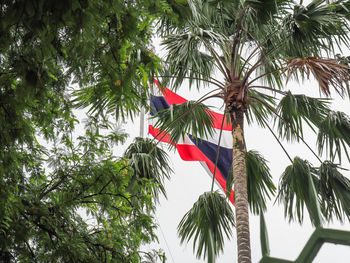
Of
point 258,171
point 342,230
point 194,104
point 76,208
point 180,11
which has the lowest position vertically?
point 342,230

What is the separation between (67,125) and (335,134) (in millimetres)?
4056

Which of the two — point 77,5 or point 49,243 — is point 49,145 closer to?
point 49,243

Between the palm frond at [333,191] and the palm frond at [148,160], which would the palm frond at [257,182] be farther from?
the palm frond at [148,160]

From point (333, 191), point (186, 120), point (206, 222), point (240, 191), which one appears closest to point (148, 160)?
point (186, 120)

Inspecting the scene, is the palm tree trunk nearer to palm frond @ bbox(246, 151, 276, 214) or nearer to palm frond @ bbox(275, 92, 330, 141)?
palm frond @ bbox(246, 151, 276, 214)

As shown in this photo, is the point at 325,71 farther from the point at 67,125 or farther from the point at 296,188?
the point at 67,125

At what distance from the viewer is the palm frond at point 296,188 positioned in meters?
5.89

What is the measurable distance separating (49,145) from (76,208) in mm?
666

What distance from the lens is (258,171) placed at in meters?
6.35

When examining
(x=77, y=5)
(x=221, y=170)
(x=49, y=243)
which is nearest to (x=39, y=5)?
(x=77, y=5)

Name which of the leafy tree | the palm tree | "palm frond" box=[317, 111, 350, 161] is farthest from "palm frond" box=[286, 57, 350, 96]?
the leafy tree

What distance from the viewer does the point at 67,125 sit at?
3518mm

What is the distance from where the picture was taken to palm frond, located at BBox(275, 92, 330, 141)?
6.35m

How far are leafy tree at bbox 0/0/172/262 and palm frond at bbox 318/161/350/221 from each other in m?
2.92
